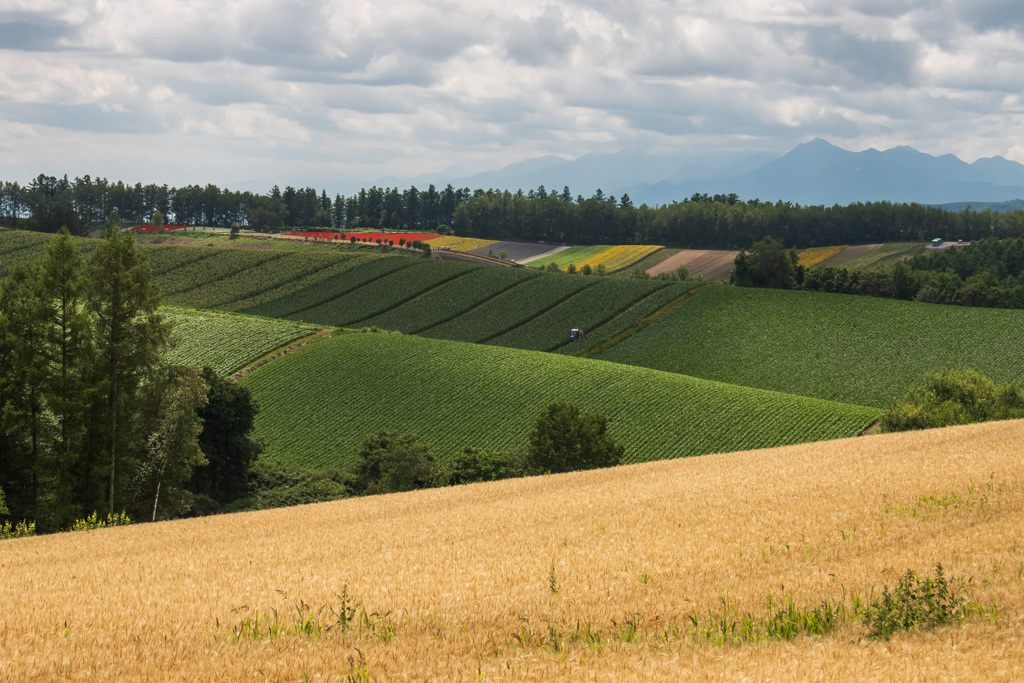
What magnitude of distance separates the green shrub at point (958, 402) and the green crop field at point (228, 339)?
183ft

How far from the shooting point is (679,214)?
185 m

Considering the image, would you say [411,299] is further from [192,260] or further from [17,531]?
[17,531]

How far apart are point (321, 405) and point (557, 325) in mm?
41542

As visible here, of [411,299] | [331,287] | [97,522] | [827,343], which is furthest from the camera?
[331,287]

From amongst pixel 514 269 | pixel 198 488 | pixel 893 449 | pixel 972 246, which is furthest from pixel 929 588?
pixel 972 246

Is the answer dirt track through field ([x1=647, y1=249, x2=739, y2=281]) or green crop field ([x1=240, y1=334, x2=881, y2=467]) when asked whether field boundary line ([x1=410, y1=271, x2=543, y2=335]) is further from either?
dirt track through field ([x1=647, y1=249, x2=739, y2=281])

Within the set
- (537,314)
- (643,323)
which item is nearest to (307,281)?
(537,314)

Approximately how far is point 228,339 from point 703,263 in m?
95.3

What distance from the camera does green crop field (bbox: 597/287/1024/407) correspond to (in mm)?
73688

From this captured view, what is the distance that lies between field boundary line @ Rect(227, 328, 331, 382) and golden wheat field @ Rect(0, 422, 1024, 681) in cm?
4978

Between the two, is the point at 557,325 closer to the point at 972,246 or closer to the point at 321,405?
the point at 321,405

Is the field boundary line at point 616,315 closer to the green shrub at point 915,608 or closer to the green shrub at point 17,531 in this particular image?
the green shrub at point 17,531

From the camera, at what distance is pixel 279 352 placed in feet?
258

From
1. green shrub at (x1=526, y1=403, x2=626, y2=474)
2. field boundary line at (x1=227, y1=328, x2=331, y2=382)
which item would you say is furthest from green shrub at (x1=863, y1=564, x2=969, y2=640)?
field boundary line at (x1=227, y1=328, x2=331, y2=382)
